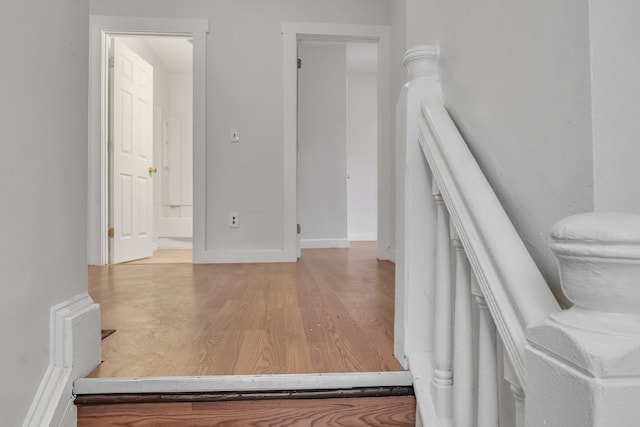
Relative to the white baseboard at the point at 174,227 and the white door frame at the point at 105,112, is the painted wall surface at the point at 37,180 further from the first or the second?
the white baseboard at the point at 174,227

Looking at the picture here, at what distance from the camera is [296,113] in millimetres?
3559

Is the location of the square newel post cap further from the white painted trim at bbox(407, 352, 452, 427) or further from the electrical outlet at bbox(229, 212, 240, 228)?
the electrical outlet at bbox(229, 212, 240, 228)

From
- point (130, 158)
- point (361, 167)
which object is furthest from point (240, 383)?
point (361, 167)

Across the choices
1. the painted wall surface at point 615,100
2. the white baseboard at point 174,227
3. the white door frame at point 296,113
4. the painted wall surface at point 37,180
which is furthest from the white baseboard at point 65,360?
the white baseboard at point 174,227

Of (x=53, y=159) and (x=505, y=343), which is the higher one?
(x=53, y=159)

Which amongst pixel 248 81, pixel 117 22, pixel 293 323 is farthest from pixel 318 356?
pixel 117 22

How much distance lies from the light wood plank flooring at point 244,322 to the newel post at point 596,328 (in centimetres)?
64

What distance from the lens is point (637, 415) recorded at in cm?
38

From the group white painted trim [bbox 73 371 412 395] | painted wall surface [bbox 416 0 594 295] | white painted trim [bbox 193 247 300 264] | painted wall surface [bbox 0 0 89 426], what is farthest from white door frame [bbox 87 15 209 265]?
painted wall surface [bbox 416 0 594 295]

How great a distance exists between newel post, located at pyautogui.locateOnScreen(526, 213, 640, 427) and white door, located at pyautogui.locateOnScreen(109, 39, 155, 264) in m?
3.62

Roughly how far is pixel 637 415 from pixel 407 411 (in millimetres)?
647

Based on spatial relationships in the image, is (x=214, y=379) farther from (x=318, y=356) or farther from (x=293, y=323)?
(x=293, y=323)

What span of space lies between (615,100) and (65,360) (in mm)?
1106

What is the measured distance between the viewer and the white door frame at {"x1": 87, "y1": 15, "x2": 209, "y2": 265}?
11.1 feet
